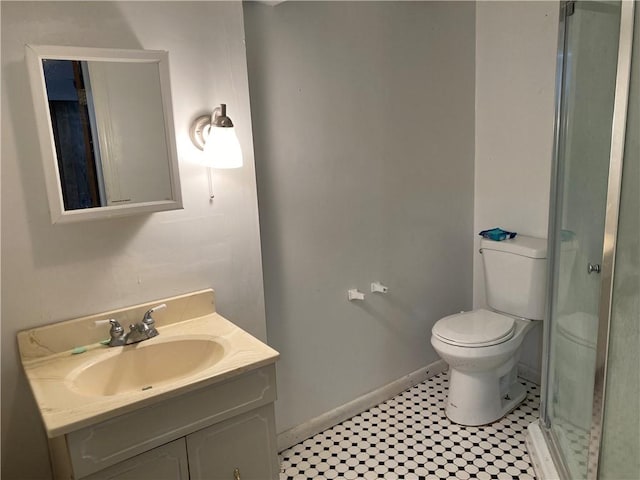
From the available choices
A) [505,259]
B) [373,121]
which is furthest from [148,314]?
[505,259]

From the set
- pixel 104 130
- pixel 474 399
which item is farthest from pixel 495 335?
pixel 104 130

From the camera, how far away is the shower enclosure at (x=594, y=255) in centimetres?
139

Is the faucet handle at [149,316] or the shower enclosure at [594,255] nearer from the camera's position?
the shower enclosure at [594,255]

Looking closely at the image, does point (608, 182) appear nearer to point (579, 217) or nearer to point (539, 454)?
point (579, 217)

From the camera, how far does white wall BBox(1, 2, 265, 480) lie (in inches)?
56.2

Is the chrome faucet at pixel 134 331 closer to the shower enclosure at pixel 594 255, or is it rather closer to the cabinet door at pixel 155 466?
the cabinet door at pixel 155 466

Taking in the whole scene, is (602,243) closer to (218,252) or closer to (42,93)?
(218,252)

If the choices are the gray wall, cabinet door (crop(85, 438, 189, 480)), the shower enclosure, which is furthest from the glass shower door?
Result: cabinet door (crop(85, 438, 189, 480))

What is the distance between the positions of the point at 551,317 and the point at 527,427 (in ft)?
2.02

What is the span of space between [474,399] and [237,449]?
4.36ft

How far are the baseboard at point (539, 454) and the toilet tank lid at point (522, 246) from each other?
783 mm

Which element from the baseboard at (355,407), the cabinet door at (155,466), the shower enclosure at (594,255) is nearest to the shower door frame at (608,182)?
the shower enclosure at (594,255)

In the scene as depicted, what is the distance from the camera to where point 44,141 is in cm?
142

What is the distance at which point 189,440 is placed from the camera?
4.55ft
